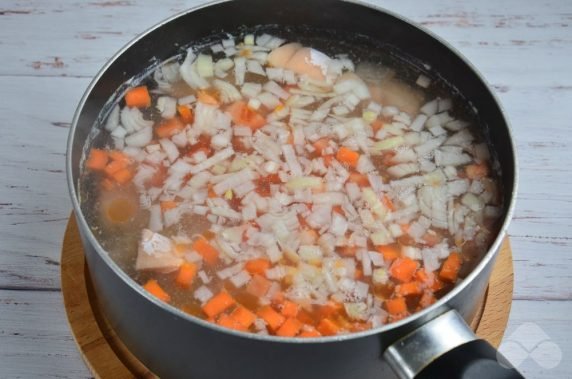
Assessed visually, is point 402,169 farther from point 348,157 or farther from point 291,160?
point 291,160

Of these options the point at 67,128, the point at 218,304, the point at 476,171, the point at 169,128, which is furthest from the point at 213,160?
the point at 67,128

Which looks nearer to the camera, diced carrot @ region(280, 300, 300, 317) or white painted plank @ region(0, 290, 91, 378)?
diced carrot @ region(280, 300, 300, 317)

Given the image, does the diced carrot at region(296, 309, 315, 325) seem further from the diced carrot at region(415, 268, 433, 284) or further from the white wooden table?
the white wooden table

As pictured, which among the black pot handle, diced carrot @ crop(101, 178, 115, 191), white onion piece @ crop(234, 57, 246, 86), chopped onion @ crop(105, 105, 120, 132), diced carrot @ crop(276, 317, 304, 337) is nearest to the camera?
the black pot handle

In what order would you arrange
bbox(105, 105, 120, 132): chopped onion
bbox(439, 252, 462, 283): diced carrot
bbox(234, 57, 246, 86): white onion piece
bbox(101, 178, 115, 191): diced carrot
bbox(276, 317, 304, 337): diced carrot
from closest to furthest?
bbox(276, 317, 304, 337): diced carrot, bbox(439, 252, 462, 283): diced carrot, bbox(101, 178, 115, 191): diced carrot, bbox(105, 105, 120, 132): chopped onion, bbox(234, 57, 246, 86): white onion piece

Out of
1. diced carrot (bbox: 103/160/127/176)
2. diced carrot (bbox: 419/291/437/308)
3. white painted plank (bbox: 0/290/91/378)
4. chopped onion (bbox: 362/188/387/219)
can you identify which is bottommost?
white painted plank (bbox: 0/290/91/378)

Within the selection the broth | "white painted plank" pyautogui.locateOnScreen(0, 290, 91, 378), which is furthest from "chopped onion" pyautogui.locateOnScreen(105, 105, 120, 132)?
"white painted plank" pyautogui.locateOnScreen(0, 290, 91, 378)
